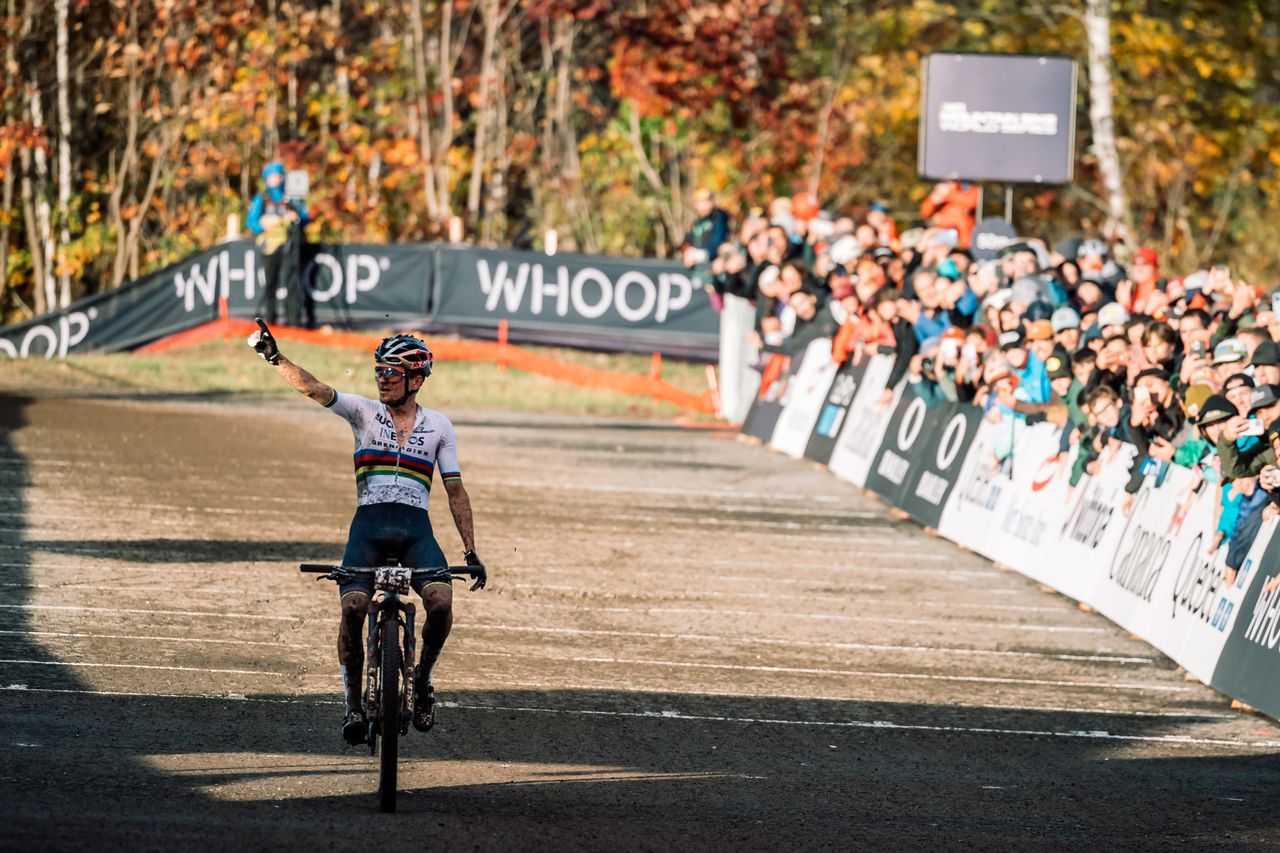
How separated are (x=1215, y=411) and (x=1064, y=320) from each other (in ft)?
15.0

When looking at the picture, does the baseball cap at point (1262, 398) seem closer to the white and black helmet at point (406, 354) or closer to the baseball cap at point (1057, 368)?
the baseball cap at point (1057, 368)

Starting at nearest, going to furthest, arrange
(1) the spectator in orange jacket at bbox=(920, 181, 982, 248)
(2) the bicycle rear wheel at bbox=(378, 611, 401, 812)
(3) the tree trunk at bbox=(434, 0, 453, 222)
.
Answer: (2) the bicycle rear wheel at bbox=(378, 611, 401, 812), (1) the spectator in orange jacket at bbox=(920, 181, 982, 248), (3) the tree trunk at bbox=(434, 0, 453, 222)

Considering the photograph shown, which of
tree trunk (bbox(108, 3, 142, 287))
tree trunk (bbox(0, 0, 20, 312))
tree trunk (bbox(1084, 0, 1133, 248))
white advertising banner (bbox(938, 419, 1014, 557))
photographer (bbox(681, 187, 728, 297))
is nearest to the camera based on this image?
white advertising banner (bbox(938, 419, 1014, 557))

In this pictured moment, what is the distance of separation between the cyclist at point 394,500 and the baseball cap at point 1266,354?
6.30 metres

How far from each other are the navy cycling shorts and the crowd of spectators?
5.44 meters

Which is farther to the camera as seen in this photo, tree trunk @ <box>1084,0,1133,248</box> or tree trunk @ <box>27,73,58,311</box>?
tree trunk @ <box>1084,0,1133,248</box>

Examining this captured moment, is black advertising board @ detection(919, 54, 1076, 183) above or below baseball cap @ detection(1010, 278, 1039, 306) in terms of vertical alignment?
above

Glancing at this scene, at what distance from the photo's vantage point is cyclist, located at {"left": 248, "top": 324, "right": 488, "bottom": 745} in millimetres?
9297

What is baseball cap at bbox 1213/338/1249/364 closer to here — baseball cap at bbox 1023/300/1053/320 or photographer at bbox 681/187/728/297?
baseball cap at bbox 1023/300/1053/320

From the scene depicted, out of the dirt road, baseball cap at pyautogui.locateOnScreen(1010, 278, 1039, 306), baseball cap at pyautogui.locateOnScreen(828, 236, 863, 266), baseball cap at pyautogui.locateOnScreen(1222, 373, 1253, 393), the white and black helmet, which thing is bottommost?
the dirt road

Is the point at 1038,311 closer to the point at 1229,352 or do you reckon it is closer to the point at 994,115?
the point at 1229,352

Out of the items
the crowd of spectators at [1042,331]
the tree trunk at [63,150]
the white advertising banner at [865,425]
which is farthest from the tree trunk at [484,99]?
the white advertising banner at [865,425]

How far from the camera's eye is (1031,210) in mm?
46312

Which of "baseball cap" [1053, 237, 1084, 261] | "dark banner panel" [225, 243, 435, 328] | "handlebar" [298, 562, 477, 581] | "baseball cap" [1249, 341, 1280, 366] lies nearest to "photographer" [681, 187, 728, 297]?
"baseball cap" [1053, 237, 1084, 261]
